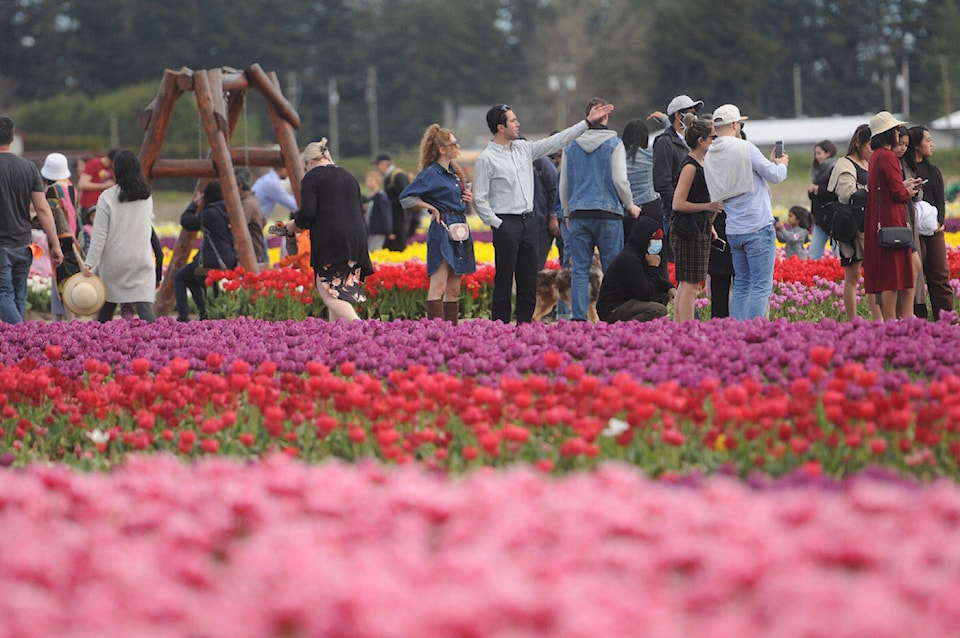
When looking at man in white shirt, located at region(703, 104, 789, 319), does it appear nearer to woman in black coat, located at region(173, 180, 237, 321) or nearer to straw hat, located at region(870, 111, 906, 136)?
straw hat, located at region(870, 111, 906, 136)

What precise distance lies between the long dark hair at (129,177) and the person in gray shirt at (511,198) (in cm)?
252

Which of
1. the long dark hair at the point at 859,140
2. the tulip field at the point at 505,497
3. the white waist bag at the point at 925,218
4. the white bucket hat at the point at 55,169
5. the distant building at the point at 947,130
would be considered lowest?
the tulip field at the point at 505,497

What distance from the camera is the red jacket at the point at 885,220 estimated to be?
9648 millimetres

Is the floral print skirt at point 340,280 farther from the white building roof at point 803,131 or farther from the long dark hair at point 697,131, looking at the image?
the white building roof at point 803,131

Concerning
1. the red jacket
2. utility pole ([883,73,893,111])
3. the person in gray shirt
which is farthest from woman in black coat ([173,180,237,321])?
utility pole ([883,73,893,111])

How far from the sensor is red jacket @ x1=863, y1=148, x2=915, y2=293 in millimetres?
9648

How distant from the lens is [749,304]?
987 centimetres

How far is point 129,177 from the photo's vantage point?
430 inches

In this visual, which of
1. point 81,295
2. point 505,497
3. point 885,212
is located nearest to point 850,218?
point 885,212

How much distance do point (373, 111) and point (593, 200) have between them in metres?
69.0

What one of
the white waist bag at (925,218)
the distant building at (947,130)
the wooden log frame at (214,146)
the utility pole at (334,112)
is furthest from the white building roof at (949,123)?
the white waist bag at (925,218)

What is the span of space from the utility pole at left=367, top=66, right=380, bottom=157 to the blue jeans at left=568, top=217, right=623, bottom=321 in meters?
66.8

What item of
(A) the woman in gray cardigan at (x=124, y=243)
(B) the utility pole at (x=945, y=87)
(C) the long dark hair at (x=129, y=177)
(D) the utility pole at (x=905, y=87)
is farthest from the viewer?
(D) the utility pole at (x=905, y=87)

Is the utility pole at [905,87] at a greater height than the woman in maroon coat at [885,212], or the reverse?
the utility pole at [905,87]
